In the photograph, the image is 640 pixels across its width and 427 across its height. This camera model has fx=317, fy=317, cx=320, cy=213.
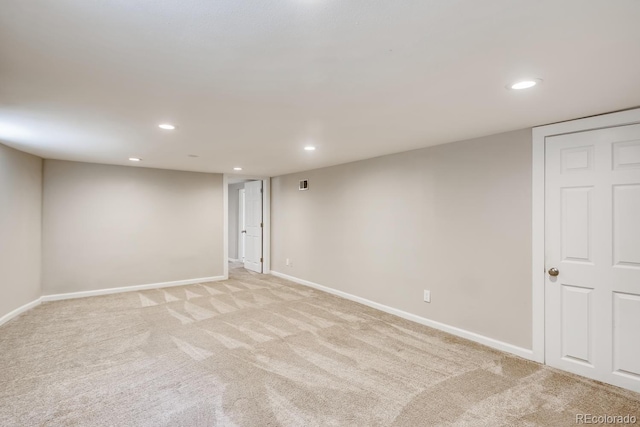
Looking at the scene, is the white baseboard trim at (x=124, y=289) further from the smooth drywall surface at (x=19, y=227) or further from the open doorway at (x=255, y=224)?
the open doorway at (x=255, y=224)

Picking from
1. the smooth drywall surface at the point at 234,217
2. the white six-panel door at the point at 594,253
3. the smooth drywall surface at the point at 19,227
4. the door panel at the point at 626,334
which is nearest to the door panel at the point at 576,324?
the white six-panel door at the point at 594,253

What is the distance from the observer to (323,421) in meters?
2.10

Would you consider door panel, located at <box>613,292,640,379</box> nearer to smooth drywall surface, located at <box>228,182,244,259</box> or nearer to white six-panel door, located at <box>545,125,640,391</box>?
white six-panel door, located at <box>545,125,640,391</box>

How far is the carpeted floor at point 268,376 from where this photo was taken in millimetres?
2180

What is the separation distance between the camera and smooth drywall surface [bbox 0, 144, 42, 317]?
386cm

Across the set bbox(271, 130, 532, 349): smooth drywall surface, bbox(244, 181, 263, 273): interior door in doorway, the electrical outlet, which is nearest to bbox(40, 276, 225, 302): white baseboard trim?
bbox(244, 181, 263, 273): interior door in doorway

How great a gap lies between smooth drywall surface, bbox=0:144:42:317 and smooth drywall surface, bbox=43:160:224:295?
0.24 metres

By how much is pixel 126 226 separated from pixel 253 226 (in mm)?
2616

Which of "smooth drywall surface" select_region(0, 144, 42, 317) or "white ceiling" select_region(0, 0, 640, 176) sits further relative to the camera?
"smooth drywall surface" select_region(0, 144, 42, 317)

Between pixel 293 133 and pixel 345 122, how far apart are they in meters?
0.63

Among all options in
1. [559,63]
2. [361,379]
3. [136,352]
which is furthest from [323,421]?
[559,63]

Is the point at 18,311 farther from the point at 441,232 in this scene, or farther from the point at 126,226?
the point at 441,232

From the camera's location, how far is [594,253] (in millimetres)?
2674

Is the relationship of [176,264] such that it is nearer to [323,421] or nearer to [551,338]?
[323,421]
